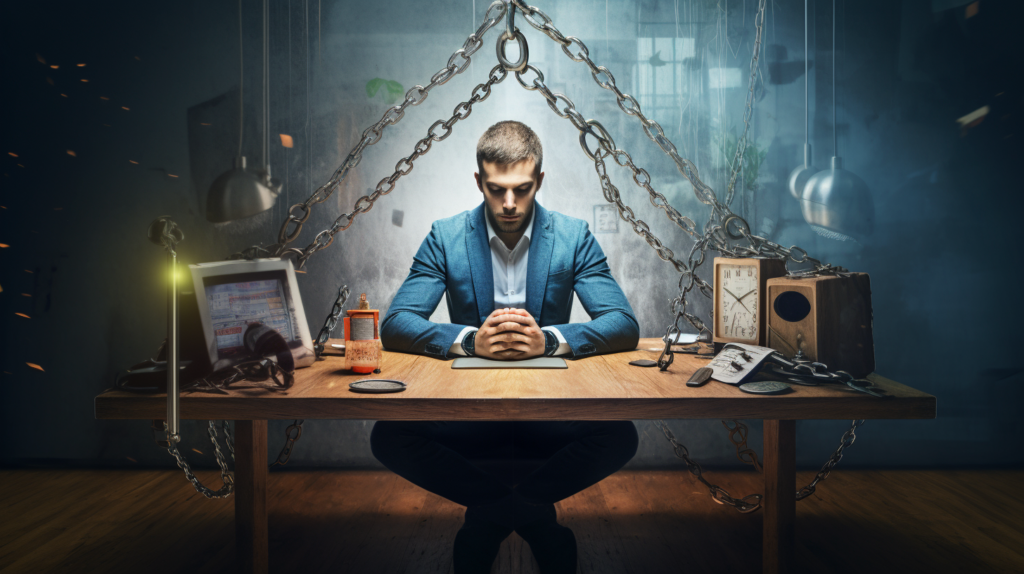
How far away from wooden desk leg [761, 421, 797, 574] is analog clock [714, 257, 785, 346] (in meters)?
0.24

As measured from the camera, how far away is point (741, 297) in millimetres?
1642

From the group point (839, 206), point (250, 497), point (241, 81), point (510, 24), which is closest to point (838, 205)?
point (839, 206)

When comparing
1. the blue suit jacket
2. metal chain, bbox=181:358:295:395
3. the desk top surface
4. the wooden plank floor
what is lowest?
the wooden plank floor

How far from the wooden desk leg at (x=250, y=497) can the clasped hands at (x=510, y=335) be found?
2.10 feet

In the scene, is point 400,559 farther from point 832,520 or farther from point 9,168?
point 9,168

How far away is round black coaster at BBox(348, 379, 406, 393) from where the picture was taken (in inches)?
52.1

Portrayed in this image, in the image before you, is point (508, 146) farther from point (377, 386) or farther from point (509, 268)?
point (377, 386)

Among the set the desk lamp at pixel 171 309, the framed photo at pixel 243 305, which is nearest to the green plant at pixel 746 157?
the framed photo at pixel 243 305

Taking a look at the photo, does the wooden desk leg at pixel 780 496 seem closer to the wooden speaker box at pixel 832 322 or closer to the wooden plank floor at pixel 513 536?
the wooden speaker box at pixel 832 322

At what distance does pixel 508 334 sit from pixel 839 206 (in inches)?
85.7

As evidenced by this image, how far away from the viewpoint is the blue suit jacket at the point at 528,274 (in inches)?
78.0

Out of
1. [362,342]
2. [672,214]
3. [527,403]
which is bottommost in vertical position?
[527,403]

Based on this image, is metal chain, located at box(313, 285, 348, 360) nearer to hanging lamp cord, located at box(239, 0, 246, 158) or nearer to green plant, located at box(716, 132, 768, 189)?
Answer: hanging lamp cord, located at box(239, 0, 246, 158)

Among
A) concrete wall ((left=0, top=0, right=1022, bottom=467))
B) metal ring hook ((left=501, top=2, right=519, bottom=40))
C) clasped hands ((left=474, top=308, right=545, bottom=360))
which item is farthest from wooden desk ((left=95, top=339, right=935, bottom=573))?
concrete wall ((left=0, top=0, right=1022, bottom=467))
